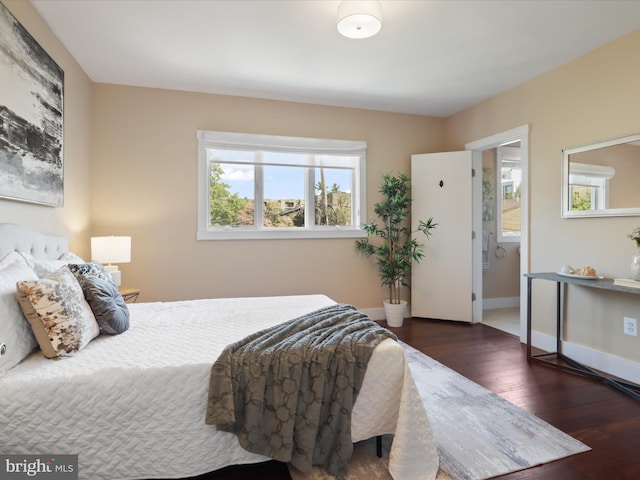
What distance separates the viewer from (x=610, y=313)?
264 cm

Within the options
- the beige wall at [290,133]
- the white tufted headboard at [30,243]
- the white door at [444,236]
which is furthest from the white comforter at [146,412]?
the white door at [444,236]

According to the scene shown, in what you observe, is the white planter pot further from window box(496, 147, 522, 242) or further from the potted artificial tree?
window box(496, 147, 522, 242)

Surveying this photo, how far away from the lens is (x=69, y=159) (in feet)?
9.04

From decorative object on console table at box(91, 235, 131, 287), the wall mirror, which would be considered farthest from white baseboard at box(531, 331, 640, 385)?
decorative object on console table at box(91, 235, 131, 287)

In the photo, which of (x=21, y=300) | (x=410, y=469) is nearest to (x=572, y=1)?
(x=410, y=469)

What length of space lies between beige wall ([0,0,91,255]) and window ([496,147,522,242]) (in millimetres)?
5202

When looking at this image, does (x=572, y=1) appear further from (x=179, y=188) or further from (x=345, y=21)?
(x=179, y=188)

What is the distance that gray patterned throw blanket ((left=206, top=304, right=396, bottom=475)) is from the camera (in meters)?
1.43

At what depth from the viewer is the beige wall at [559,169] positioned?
8.26 ft

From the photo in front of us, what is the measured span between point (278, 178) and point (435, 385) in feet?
8.79

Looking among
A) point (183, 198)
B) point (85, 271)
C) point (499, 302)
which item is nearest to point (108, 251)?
point (183, 198)

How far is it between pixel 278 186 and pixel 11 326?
2814 millimetres

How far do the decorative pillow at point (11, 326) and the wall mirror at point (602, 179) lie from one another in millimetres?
3777

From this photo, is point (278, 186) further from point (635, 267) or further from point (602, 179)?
point (635, 267)
